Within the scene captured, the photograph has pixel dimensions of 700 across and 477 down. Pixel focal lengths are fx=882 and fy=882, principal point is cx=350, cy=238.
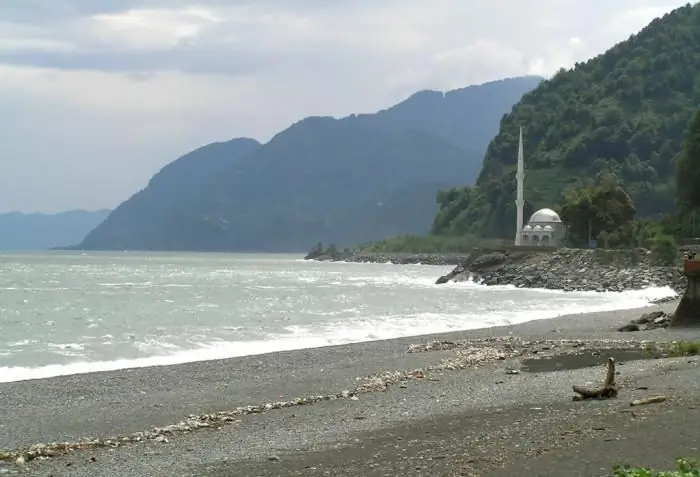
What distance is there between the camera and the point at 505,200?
586ft

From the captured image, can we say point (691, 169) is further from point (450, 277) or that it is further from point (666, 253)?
point (450, 277)

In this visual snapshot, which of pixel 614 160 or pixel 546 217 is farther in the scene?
pixel 614 160

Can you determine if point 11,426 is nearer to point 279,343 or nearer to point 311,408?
point 311,408

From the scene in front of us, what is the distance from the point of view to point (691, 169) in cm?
8850

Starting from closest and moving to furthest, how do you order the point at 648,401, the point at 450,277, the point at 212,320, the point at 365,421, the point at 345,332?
the point at 648,401
the point at 365,421
the point at 345,332
the point at 212,320
the point at 450,277

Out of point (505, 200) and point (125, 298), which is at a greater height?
point (505, 200)

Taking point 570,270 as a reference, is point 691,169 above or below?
above

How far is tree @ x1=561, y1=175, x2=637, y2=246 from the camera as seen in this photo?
107m

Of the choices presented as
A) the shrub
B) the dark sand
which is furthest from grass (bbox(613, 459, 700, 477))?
the shrub

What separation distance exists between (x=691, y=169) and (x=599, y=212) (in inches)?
762

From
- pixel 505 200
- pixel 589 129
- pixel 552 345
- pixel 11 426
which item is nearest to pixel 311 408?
pixel 11 426

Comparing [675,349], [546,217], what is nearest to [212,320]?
[675,349]

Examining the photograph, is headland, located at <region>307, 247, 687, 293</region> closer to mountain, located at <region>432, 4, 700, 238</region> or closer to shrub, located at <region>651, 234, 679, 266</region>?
shrub, located at <region>651, 234, 679, 266</region>

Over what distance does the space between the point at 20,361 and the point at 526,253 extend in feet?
256
